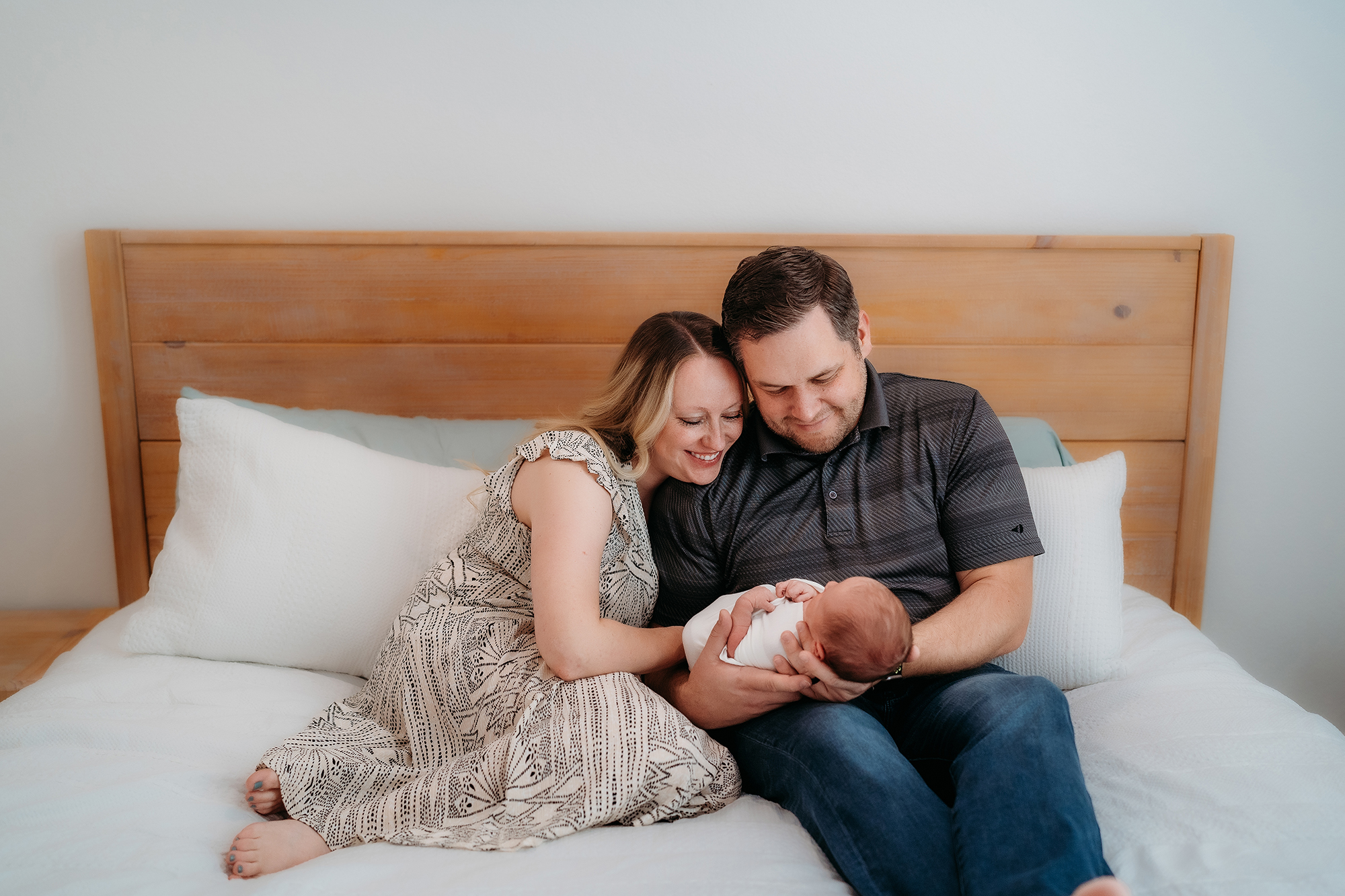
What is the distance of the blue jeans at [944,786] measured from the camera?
876mm

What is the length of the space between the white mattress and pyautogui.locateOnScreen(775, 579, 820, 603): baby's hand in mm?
293

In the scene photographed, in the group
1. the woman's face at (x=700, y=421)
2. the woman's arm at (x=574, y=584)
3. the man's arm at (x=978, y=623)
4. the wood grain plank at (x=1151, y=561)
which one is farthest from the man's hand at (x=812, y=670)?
the wood grain plank at (x=1151, y=561)

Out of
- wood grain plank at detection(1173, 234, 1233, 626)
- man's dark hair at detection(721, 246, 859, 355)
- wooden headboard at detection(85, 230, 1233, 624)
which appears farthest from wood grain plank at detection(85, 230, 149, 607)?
wood grain plank at detection(1173, 234, 1233, 626)

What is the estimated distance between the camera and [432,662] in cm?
131

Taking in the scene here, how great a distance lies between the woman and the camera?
1063 mm

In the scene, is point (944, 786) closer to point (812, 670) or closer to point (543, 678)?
point (812, 670)

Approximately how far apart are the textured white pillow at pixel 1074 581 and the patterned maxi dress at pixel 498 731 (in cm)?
61

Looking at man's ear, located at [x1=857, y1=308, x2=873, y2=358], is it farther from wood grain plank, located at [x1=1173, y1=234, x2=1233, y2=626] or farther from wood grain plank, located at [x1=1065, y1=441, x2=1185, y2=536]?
wood grain plank, located at [x1=1173, y1=234, x2=1233, y2=626]

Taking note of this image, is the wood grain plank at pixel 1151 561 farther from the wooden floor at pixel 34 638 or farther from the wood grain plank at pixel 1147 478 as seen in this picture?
the wooden floor at pixel 34 638

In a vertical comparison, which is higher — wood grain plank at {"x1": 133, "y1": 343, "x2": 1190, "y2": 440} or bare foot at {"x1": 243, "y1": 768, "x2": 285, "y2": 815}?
wood grain plank at {"x1": 133, "y1": 343, "x2": 1190, "y2": 440}

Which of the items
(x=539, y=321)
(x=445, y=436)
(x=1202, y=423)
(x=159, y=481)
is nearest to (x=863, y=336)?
(x=539, y=321)

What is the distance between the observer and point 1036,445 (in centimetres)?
167

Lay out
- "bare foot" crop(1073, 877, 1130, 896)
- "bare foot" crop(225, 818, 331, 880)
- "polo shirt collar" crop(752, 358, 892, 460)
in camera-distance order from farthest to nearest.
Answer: "polo shirt collar" crop(752, 358, 892, 460) < "bare foot" crop(225, 818, 331, 880) < "bare foot" crop(1073, 877, 1130, 896)

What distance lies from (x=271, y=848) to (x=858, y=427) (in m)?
1.06
